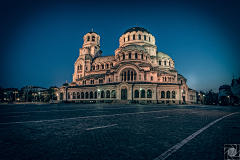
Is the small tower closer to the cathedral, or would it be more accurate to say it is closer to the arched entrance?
the cathedral

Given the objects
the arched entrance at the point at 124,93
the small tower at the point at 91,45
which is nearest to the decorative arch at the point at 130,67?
the arched entrance at the point at 124,93

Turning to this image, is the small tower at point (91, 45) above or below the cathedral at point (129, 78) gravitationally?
above

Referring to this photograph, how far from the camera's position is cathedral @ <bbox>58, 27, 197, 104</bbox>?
4472 centimetres

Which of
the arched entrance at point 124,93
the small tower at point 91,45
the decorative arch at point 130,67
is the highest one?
the small tower at point 91,45

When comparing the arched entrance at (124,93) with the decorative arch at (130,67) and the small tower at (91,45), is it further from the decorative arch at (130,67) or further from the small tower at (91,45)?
Answer: the small tower at (91,45)

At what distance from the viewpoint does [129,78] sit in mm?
48000

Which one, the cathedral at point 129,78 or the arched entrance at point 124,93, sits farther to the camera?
the arched entrance at point 124,93

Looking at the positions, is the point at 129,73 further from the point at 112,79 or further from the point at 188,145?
the point at 188,145

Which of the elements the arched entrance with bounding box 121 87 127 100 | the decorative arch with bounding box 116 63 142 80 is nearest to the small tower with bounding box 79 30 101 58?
the decorative arch with bounding box 116 63 142 80

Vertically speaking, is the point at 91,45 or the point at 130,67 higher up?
the point at 91,45

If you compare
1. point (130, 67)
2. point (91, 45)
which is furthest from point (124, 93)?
point (91, 45)

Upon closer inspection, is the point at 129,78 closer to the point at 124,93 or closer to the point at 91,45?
the point at 124,93

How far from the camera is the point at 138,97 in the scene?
44.4 metres

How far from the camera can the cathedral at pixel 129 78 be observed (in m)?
44.7
